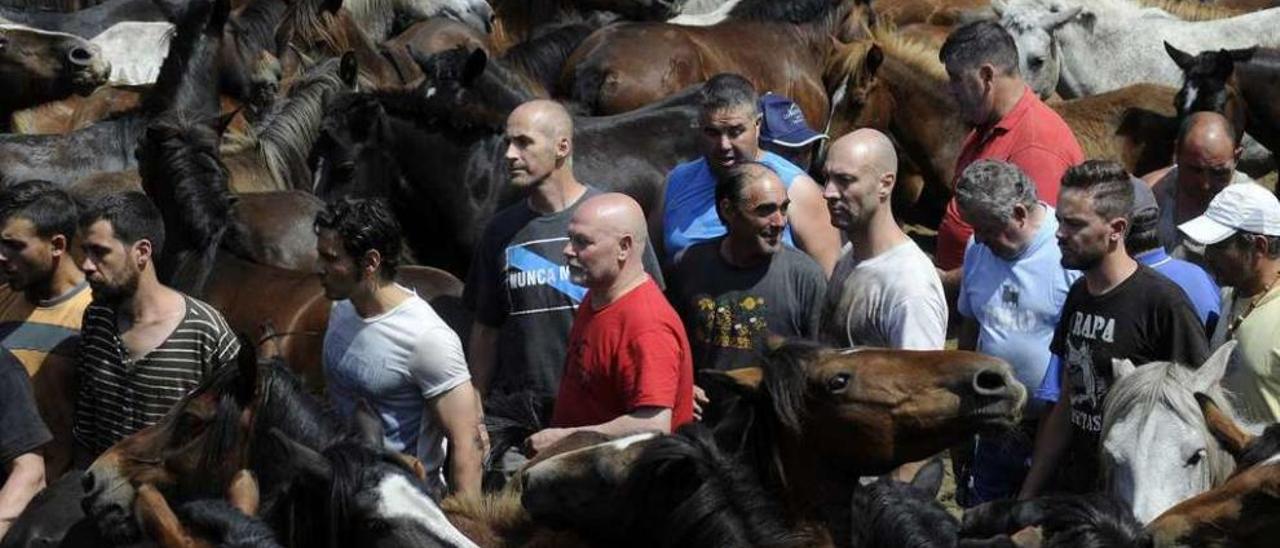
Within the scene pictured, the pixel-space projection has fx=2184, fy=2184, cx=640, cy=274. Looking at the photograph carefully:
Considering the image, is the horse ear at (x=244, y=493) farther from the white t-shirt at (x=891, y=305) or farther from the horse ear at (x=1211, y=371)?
the horse ear at (x=1211, y=371)

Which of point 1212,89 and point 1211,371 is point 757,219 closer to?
point 1211,371

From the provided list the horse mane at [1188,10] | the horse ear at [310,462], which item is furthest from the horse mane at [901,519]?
the horse mane at [1188,10]

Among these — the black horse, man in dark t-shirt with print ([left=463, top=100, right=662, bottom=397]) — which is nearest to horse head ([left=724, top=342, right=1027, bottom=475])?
man in dark t-shirt with print ([left=463, top=100, right=662, bottom=397])

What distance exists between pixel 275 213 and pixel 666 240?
1.96m

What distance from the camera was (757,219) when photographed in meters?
6.85

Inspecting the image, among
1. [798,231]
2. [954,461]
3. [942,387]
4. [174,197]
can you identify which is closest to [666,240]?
[798,231]

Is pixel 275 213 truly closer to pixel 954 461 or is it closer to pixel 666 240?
pixel 666 240

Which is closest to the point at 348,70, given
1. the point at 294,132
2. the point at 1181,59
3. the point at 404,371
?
the point at 294,132

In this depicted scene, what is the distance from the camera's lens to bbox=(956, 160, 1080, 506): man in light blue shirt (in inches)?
266

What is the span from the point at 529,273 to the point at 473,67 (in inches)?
108

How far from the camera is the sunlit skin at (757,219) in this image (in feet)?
22.4

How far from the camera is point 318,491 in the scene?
4.91 metres

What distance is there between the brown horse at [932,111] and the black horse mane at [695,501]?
19.7 ft

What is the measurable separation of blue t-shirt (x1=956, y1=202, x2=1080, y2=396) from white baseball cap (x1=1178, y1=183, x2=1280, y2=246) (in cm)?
50
